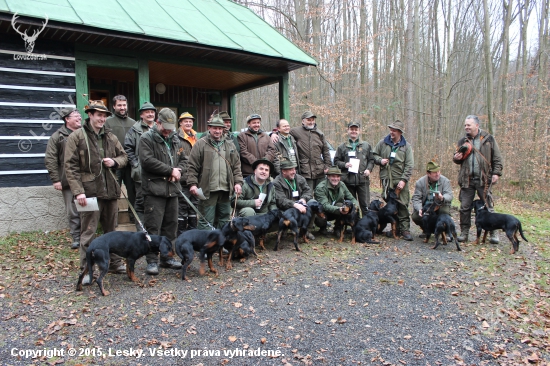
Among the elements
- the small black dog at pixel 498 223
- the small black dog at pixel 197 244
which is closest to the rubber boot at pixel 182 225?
the small black dog at pixel 197 244

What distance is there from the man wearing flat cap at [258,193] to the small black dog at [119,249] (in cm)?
179

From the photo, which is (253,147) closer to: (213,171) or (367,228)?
(213,171)

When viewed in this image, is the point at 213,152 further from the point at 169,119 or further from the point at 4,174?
the point at 4,174

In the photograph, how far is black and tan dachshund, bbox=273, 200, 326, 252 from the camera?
6414mm

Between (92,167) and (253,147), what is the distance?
11.0 ft

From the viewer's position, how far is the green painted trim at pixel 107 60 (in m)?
7.41

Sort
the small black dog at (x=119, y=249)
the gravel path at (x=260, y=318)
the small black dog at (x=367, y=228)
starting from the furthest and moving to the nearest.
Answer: the small black dog at (x=367, y=228) < the small black dog at (x=119, y=249) < the gravel path at (x=260, y=318)

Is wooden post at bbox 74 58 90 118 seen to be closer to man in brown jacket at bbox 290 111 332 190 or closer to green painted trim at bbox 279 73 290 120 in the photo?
man in brown jacket at bbox 290 111 332 190

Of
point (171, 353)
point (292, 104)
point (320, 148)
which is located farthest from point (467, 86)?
point (171, 353)

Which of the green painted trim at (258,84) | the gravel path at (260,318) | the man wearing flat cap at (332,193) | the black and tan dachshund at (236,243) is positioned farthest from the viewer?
the green painted trim at (258,84)

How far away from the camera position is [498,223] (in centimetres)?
653

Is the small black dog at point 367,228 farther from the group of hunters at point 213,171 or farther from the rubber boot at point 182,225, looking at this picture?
the rubber boot at point 182,225

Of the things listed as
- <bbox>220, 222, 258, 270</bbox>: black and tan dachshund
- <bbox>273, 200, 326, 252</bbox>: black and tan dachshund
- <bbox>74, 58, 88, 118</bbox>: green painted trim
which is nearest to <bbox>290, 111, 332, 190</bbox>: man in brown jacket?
<bbox>273, 200, 326, 252</bbox>: black and tan dachshund

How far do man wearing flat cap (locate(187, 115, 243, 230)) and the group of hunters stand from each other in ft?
0.05
